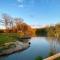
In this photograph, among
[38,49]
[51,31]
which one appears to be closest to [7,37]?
[38,49]

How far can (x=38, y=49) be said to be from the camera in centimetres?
340

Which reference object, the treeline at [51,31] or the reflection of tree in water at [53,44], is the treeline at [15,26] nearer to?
the treeline at [51,31]

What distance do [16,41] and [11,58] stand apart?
0.32 m

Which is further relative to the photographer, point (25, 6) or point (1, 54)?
point (25, 6)

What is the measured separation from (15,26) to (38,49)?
1.96ft

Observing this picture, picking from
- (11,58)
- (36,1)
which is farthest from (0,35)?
(36,1)

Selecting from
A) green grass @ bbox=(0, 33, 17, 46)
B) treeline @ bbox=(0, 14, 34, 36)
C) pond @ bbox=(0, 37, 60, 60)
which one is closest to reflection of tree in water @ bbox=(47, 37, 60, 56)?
pond @ bbox=(0, 37, 60, 60)

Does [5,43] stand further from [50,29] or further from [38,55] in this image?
[50,29]

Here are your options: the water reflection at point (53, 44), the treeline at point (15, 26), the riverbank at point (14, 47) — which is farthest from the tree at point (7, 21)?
the water reflection at point (53, 44)

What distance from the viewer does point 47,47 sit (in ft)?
11.3

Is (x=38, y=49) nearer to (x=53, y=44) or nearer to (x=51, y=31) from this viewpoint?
(x=53, y=44)

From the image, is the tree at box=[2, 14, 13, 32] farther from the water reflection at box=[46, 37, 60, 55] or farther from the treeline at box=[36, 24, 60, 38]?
the water reflection at box=[46, 37, 60, 55]

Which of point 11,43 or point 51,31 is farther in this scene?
point 51,31

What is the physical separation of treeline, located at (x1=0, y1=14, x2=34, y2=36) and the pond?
182mm
